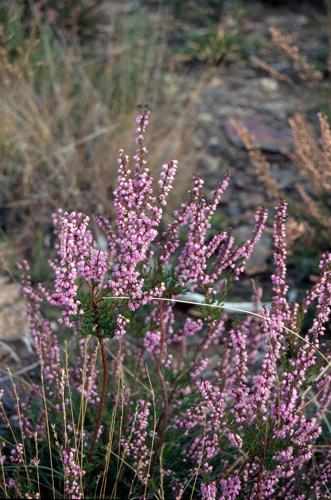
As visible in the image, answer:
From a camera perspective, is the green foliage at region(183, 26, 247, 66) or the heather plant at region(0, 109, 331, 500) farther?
the green foliage at region(183, 26, 247, 66)

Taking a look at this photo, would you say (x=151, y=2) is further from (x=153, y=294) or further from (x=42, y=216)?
(x=153, y=294)

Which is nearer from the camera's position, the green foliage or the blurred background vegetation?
the blurred background vegetation

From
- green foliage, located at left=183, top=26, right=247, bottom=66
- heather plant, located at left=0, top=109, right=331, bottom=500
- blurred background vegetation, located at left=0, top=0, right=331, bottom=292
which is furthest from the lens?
green foliage, located at left=183, top=26, right=247, bottom=66

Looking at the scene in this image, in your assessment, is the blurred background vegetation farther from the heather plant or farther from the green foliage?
the heather plant

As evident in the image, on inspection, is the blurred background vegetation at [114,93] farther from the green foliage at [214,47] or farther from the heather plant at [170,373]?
the heather plant at [170,373]

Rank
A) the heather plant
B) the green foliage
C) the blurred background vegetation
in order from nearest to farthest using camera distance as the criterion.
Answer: the heather plant < the blurred background vegetation < the green foliage

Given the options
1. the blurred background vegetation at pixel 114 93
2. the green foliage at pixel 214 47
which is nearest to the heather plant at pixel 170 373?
the blurred background vegetation at pixel 114 93

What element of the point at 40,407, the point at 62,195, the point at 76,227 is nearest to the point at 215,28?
the point at 62,195

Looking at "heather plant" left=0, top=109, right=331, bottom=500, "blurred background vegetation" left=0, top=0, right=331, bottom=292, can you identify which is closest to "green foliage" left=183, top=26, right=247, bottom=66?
"blurred background vegetation" left=0, top=0, right=331, bottom=292

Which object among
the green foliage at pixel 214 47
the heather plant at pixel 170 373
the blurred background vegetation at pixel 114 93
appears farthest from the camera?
the green foliage at pixel 214 47
